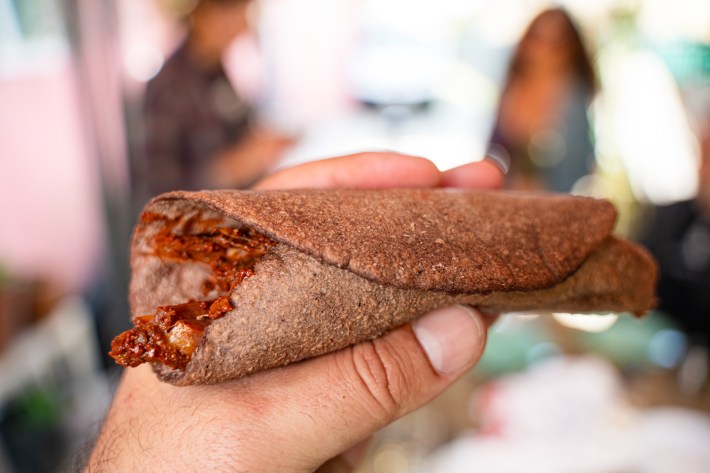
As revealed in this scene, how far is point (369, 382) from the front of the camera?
1.17 metres

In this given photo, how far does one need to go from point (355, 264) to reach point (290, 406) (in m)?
0.34

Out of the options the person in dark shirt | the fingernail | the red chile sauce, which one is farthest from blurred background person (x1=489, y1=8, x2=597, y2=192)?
the red chile sauce

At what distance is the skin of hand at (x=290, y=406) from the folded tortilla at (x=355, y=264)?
51mm

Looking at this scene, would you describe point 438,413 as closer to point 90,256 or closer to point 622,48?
point 90,256

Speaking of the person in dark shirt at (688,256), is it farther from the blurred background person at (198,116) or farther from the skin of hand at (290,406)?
the blurred background person at (198,116)

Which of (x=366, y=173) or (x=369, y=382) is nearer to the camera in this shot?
(x=369, y=382)

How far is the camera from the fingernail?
1.30 metres

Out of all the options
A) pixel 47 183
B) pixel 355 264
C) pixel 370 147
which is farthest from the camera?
pixel 370 147

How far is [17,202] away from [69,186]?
43 centimetres

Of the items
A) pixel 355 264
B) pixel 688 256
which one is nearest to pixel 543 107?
pixel 688 256

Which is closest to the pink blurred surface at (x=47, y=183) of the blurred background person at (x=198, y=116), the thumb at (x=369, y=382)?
the blurred background person at (x=198, y=116)

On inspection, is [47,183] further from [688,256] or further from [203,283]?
[688,256]

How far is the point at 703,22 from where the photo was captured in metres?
6.44

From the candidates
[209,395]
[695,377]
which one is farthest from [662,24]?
[209,395]
